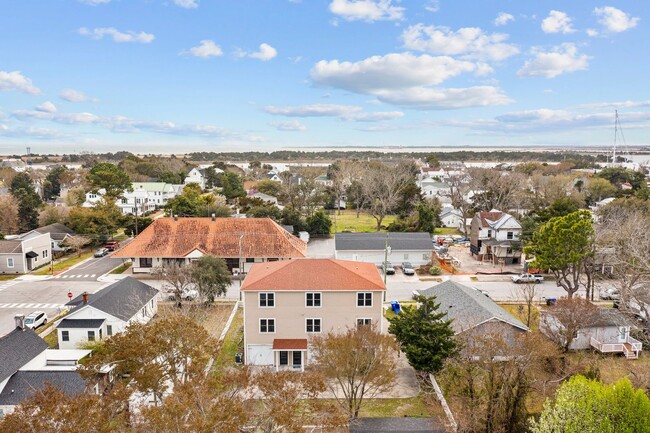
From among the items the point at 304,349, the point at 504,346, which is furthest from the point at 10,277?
the point at 504,346

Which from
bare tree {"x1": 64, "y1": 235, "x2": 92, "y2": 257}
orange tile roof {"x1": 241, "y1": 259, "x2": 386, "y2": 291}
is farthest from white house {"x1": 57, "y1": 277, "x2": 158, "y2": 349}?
bare tree {"x1": 64, "y1": 235, "x2": 92, "y2": 257}

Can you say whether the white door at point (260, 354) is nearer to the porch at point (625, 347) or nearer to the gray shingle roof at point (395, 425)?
the gray shingle roof at point (395, 425)

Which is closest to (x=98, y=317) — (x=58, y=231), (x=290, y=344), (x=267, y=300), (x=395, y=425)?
(x=267, y=300)

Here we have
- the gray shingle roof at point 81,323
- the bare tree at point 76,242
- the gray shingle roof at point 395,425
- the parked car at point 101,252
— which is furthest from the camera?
the parked car at point 101,252

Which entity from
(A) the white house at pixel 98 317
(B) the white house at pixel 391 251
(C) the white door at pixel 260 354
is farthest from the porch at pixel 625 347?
(A) the white house at pixel 98 317

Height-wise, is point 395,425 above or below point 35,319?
below

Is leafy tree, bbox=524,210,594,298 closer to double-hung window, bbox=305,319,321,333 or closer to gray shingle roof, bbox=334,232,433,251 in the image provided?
gray shingle roof, bbox=334,232,433,251

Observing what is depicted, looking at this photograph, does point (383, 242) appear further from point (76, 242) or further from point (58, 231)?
point (58, 231)
